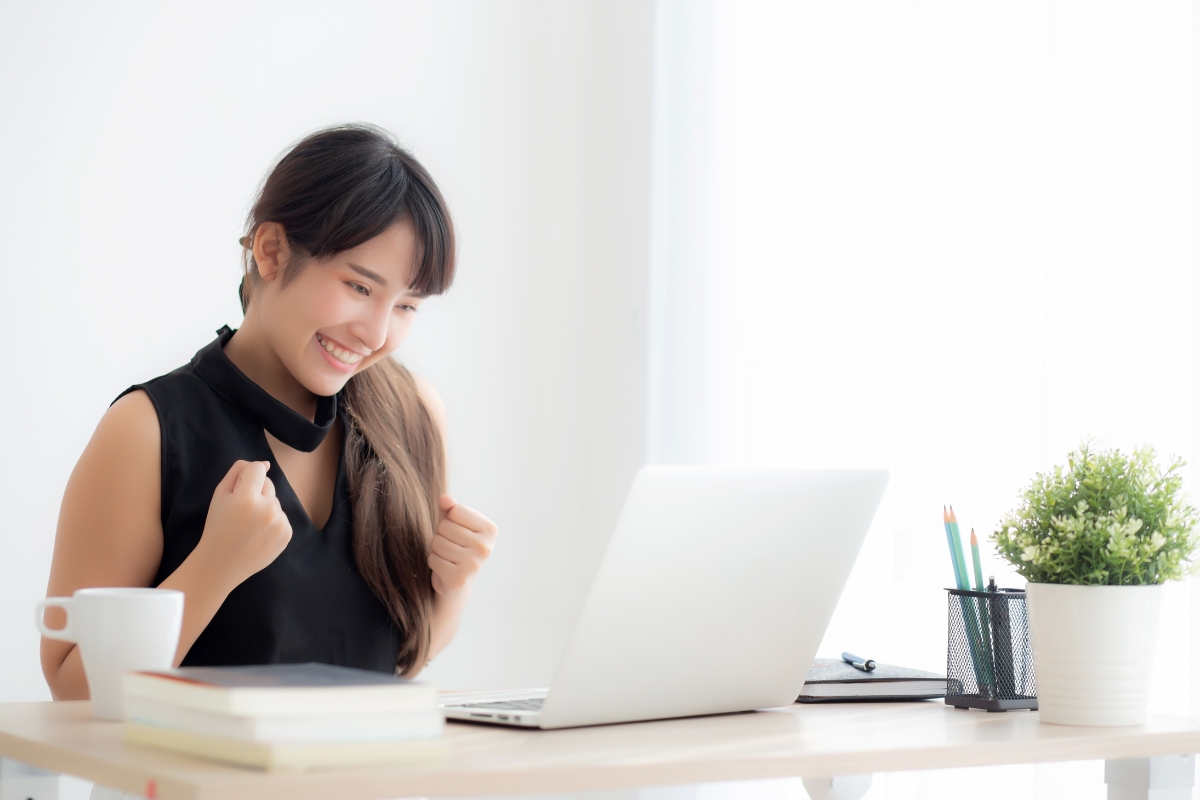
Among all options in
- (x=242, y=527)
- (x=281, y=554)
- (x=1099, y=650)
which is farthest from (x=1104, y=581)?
(x=281, y=554)

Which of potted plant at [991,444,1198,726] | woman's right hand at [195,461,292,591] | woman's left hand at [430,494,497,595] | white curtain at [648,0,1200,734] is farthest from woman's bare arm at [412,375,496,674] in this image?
white curtain at [648,0,1200,734]

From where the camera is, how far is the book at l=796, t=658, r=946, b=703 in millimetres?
1060

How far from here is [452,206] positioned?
2.46 meters

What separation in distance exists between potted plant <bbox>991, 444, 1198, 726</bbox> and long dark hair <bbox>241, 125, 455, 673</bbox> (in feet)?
2.27

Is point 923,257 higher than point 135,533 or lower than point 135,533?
higher

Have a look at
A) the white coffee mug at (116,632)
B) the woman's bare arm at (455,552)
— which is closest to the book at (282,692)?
the white coffee mug at (116,632)

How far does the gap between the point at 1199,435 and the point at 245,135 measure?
1.66 metres

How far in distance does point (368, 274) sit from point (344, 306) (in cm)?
4

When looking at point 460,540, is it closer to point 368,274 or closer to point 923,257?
point 368,274

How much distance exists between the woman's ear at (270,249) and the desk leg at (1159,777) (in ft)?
3.10

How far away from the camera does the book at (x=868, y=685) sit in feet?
3.48

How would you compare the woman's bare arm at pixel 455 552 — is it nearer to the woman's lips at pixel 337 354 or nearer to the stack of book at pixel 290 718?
the woman's lips at pixel 337 354

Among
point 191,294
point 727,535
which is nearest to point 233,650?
point 727,535

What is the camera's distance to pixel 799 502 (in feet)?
3.02
